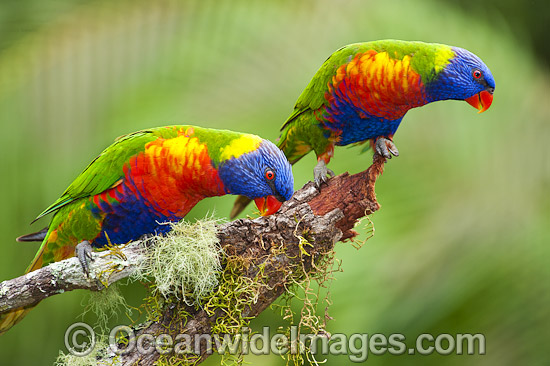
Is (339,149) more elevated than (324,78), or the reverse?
(324,78)

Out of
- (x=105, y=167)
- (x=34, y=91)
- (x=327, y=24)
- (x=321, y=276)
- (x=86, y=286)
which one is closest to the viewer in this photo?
(x=86, y=286)

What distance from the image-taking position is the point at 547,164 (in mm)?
4402

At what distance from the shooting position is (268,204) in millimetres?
2441

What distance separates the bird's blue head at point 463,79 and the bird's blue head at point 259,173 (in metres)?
0.88

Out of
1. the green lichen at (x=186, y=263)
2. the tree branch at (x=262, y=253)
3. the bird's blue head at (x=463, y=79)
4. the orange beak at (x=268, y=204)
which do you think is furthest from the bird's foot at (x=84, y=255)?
the bird's blue head at (x=463, y=79)

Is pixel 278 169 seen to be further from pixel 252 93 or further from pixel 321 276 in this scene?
pixel 252 93

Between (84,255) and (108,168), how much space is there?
46 centimetres

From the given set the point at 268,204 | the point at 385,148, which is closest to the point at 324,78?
the point at 385,148

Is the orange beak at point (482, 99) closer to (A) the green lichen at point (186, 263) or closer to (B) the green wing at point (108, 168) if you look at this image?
(A) the green lichen at point (186, 263)

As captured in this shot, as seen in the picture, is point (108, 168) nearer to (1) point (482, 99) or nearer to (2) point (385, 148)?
(2) point (385, 148)

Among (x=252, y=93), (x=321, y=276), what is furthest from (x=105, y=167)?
(x=252, y=93)

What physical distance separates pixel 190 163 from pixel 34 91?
7.20ft

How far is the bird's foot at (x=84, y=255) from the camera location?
228 cm

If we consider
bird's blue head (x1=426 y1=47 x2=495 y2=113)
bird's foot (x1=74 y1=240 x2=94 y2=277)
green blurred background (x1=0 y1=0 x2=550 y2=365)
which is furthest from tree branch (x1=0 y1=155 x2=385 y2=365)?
green blurred background (x1=0 y1=0 x2=550 y2=365)
